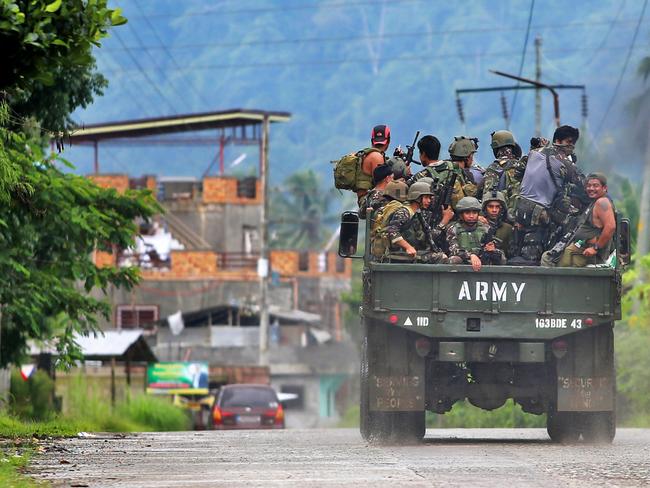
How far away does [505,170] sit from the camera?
18.6m

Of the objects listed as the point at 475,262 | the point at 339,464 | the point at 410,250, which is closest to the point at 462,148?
the point at 410,250

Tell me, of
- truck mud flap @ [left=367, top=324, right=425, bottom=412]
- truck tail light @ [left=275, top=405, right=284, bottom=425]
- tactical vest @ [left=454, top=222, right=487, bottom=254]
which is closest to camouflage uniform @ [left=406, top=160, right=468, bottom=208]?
tactical vest @ [left=454, top=222, right=487, bottom=254]

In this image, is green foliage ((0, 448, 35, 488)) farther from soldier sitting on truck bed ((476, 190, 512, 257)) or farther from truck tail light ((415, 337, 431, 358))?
soldier sitting on truck bed ((476, 190, 512, 257))

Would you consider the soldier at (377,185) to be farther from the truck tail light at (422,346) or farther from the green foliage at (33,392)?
the green foliage at (33,392)

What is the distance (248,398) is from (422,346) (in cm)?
1650

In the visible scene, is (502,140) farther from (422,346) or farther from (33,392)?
(33,392)

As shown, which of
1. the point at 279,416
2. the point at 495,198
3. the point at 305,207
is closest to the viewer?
the point at 495,198

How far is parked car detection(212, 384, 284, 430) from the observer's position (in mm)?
32969

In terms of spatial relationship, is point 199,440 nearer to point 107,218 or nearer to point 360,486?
point 107,218

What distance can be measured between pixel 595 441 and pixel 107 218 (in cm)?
933

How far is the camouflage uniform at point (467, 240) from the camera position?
57.2 ft

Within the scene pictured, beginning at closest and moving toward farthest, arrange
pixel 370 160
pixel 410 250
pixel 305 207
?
pixel 410 250 → pixel 370 160 → pixel 305 207

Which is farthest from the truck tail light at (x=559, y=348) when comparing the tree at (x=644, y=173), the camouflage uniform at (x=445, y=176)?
Answer: the tree at (x=644, y=173)

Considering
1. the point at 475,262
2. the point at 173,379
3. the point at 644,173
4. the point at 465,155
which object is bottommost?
the point at 173,379
